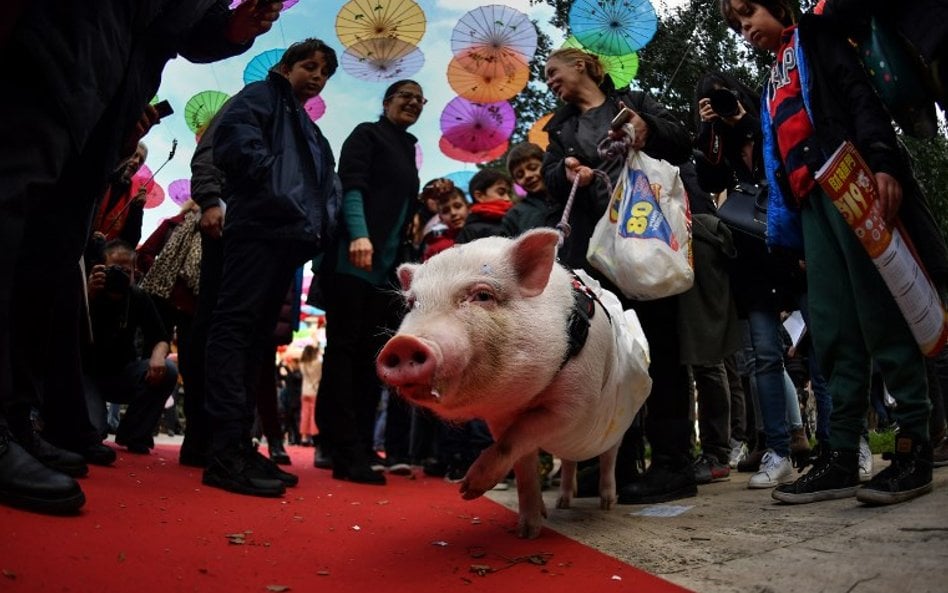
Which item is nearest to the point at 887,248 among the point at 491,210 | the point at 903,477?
the point at 903,477

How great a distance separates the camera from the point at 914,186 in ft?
9.25

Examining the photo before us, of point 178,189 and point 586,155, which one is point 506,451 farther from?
point 178,189

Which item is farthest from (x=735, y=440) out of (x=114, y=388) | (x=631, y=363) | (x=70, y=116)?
(x=70, y=116)

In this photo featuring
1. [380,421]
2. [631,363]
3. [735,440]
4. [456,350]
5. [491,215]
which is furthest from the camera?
[380,421]

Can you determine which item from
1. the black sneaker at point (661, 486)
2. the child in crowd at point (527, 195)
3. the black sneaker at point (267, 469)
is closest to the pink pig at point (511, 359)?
the black sneaker at point (661, 486)

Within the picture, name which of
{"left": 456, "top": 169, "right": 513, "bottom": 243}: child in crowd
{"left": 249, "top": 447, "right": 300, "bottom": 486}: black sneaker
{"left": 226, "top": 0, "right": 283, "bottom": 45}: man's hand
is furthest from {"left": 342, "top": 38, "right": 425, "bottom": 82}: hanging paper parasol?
{"left": 249, "top": 447, "right": 300, "bottom": 486}: black sneaker

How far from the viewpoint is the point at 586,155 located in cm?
398

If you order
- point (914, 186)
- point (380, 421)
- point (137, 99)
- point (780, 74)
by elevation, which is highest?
point (780, 74)

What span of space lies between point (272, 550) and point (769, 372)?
3.01m

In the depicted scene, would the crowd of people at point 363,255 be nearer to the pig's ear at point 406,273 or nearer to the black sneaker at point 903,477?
the black sneaker at point 903,477

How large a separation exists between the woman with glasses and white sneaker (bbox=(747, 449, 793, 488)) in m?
2.05

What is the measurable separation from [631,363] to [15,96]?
2297 millimetres

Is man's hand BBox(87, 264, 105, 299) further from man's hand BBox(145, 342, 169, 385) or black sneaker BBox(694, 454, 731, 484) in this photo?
black sneaker BBox(694, 454, 731, 484)

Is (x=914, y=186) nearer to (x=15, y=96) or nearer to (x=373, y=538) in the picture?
(x=373, y=538)
